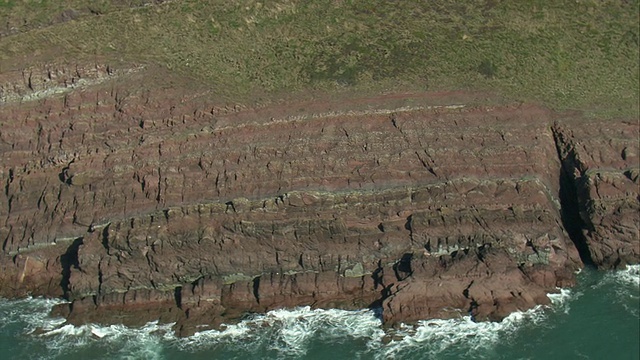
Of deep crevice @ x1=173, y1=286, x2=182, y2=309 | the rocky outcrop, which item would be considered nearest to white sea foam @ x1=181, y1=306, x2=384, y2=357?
deep crevice @ x1=173, y1=286, x2=182, y2=309

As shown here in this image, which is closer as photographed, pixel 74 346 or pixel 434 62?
pixel 74 346

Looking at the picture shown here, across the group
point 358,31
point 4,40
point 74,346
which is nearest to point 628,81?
point 358,31

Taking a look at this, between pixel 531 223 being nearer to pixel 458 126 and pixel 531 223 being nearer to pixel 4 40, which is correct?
pixel 458 126

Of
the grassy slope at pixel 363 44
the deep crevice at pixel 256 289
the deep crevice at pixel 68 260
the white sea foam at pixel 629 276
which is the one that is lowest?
the deep crevice at pixel 68 260

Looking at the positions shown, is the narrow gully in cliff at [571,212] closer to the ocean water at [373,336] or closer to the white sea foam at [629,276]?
the white sea foam at [629,276]

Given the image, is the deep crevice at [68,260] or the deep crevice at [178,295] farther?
the deep crevice at [68,260]

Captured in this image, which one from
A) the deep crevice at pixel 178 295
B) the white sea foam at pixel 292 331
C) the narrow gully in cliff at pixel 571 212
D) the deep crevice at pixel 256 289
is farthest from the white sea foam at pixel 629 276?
the deep crevice at pixel 178 295

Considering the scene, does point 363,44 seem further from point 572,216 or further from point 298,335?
point 298,335
